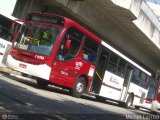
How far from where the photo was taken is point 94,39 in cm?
1598

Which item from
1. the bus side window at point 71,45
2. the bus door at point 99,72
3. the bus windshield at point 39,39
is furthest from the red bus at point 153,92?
the bus windshield at point 39,39

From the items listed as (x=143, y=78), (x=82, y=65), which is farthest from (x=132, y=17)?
(x=82, y=65)

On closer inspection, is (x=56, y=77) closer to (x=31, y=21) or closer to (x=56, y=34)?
(x=56, y=34)

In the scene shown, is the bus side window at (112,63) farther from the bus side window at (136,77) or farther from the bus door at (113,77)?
the bus side window at (136,77)

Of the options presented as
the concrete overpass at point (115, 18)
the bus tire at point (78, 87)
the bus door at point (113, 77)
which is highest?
the concrete overpass at point (115, 18)

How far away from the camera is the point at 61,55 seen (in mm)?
13898

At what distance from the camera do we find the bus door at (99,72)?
17047 mm

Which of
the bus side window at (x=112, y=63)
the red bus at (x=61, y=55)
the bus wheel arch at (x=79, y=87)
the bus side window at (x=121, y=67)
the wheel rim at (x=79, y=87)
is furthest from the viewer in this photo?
the bus side window at (x=121, y=67)

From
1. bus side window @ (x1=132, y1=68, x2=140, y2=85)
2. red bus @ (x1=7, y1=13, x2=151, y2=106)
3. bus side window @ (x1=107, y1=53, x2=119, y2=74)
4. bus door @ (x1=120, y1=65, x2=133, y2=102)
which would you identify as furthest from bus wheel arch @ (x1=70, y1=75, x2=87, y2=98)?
bus side window @ (x1=132, y1=68, x2=140, y2=85)

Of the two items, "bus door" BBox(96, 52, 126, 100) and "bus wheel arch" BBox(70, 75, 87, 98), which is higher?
"bus door" BBox(96, 52, 126, 100)

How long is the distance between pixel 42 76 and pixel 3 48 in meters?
3.80

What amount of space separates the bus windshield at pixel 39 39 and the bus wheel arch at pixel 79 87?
234cm

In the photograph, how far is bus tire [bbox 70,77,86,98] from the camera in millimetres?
15121

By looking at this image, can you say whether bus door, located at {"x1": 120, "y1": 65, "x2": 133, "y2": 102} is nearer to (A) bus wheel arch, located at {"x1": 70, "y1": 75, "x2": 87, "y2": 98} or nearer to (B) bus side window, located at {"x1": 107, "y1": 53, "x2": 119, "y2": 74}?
(B) bus side window, located at {"x1": 107, "y1": 53, "x2": 119, "y2": 74}
